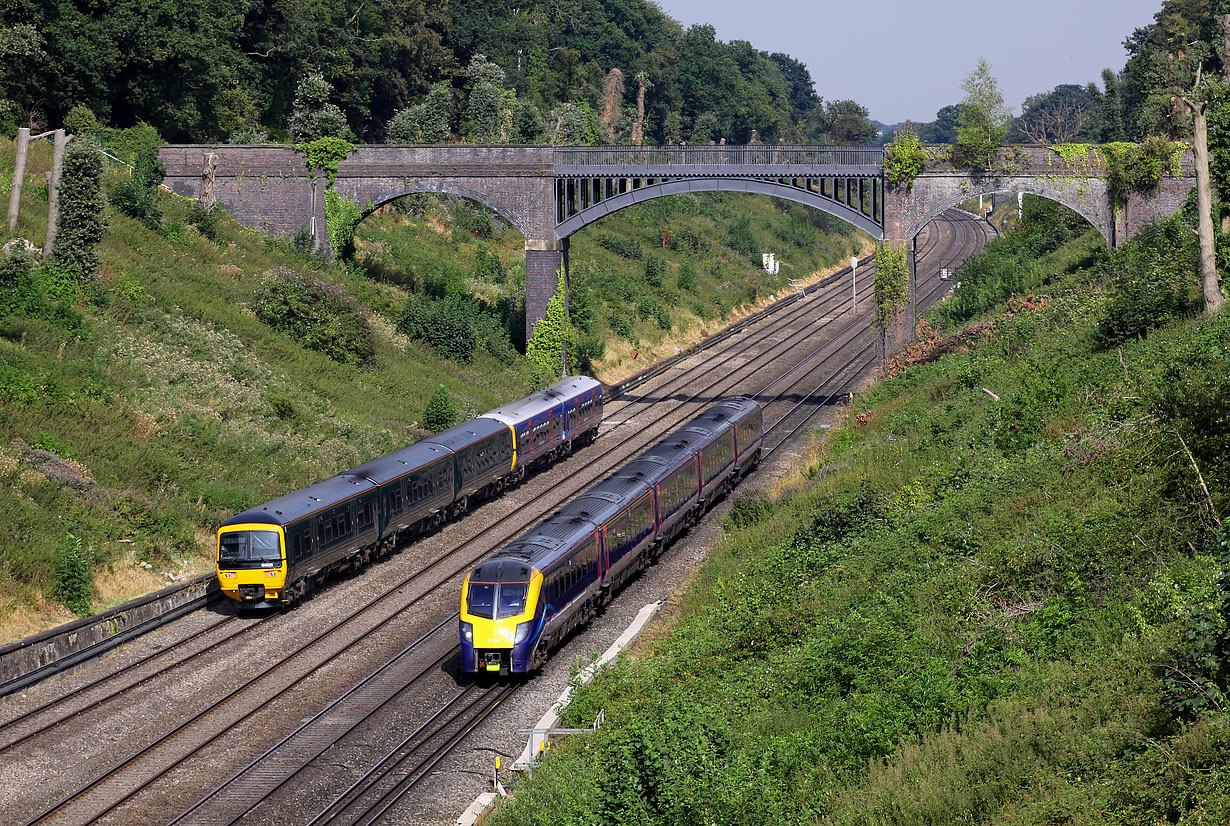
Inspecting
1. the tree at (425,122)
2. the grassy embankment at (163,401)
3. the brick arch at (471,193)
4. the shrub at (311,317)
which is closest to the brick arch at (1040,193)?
the brick arch at (471,193)

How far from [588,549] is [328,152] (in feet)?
111

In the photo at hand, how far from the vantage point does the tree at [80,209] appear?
4066cm

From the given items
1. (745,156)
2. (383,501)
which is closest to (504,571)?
(383,501)

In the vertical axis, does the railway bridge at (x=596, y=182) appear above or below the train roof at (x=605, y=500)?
above

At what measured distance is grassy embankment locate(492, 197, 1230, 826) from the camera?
49.6 ft

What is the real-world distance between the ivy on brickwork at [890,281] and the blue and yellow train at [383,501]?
1445cm

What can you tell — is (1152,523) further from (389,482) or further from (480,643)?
(389,482)

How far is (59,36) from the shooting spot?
5856cm

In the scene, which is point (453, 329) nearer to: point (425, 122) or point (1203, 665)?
point (425, 122)

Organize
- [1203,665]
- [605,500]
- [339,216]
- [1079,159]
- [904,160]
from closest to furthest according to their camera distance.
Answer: [1203,665]
[605,500]
[1079,159]
[904,160]
[339,216]

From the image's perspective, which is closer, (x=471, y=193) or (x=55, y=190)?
(x=55, y=190)

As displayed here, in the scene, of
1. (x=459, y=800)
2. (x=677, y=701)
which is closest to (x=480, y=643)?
(x=459, y=800)

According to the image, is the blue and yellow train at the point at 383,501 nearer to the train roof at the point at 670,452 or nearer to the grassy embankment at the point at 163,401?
the grassy embankment at the point at 163,401

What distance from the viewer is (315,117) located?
2362 inches
